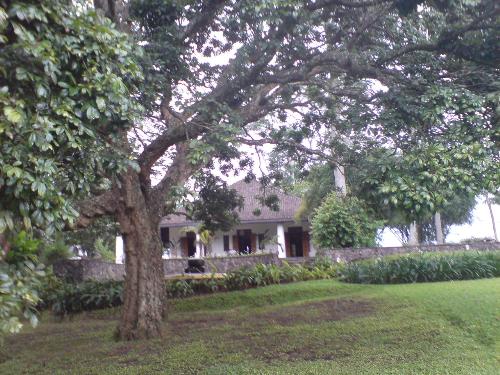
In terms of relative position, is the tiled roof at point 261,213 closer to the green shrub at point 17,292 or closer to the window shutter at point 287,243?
the window shutter at point 287,243

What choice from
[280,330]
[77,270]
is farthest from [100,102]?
[77,270]

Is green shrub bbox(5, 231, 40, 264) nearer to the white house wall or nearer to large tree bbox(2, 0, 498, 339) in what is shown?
large tree bbox(2, 0, 498, 339)

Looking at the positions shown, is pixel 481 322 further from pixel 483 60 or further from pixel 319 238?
pixel 319 238

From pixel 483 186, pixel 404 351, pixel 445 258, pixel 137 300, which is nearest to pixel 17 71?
pixel 483 186

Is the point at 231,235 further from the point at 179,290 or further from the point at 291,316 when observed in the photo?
the point at 291,316

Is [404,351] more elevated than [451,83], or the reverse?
[451,83]

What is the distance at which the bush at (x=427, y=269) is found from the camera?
1193 centimetres

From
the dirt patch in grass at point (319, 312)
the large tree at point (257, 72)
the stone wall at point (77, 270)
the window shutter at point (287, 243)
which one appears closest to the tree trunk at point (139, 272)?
the large tree at point (257, 72)

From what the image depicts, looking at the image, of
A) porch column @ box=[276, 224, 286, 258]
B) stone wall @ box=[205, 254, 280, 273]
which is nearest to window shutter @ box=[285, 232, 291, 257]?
porch column @ box=[276, 224, 286, 258]

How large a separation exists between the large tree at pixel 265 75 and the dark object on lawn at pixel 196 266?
6429 mm

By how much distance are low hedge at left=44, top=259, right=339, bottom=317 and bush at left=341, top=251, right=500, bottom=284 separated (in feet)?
4.69

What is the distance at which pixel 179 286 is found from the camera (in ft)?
40.5

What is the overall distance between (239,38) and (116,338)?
550 cm

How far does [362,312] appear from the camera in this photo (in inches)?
360
